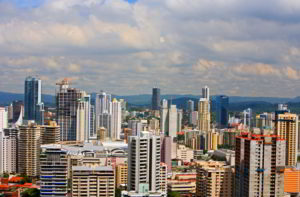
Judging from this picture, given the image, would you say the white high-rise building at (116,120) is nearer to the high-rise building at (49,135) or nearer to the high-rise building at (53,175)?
the high-rise building at (49,135)

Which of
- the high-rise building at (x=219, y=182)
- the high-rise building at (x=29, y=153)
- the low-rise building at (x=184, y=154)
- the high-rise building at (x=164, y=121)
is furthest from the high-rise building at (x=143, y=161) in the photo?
the high-rise building at (x=164, y=121)

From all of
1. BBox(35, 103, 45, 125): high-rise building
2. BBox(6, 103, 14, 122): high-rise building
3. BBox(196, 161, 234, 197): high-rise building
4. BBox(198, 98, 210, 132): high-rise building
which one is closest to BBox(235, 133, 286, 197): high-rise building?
BBox(196, 161, 234, 197): high-rise building

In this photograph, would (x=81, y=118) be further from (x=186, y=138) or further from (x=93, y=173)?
(x=93, y=173)

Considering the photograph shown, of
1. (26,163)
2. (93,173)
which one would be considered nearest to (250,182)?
(93,173)

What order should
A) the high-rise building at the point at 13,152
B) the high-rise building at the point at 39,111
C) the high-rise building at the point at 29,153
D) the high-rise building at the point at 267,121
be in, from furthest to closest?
the high-rise building at the point at 39,111, the high-rise building at the point at 267,121, the high-rise building at the point at 13,152, the high-rise building at the point at 29,153

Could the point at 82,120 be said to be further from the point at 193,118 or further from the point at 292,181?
the point at 292,181
